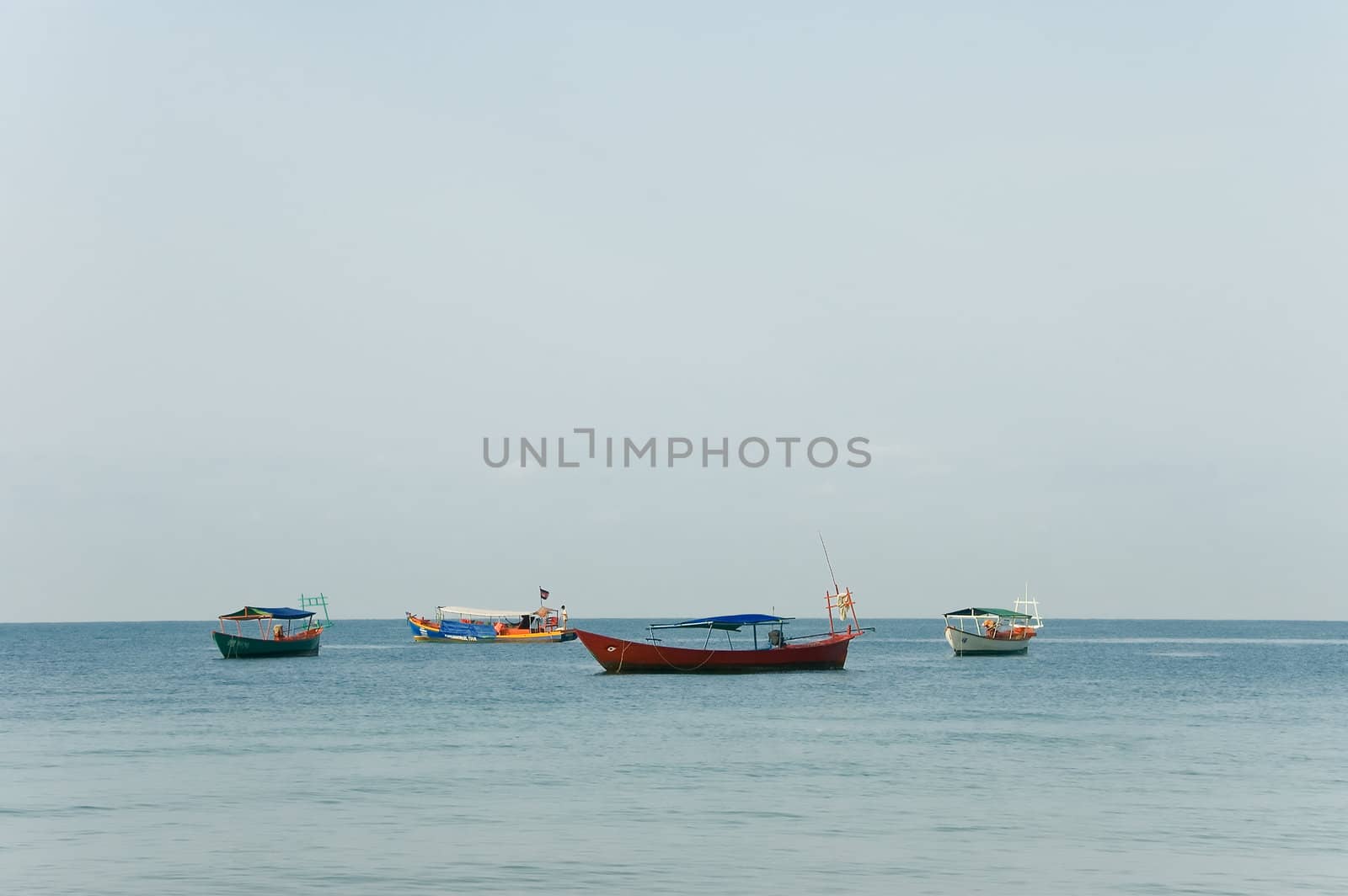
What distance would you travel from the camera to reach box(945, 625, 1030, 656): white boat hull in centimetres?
9506

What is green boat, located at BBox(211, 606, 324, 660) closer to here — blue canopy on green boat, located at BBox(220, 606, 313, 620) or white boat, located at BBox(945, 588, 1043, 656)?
blue canopy on green boat, located at BBox(220, 606, 313, 620)

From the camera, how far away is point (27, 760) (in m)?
34.2

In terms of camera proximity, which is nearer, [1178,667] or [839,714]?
[839,714]

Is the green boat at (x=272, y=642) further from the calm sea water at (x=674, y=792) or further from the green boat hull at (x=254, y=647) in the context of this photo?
the calm sea water at (x=674, y=792)

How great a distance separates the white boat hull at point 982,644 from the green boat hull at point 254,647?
48143 millimetres

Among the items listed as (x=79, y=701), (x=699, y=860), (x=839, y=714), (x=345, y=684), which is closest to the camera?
(x=699, y=860)

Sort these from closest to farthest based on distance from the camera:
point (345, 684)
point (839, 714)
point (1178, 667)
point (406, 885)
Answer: point (406, 885)
point (839, 714)
point (345, 684)
point (1178, 667)

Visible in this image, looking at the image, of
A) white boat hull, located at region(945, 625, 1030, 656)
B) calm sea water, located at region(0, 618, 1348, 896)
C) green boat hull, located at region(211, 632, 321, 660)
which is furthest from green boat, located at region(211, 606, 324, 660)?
white boat hull, located at region(945, 625, 1030, 656)

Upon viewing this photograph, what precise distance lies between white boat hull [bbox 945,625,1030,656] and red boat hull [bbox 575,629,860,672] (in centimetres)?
2909

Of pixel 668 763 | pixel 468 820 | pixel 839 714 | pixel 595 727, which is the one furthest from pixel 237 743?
pixel 839 714

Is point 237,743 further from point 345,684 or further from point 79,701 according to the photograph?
point 345,684

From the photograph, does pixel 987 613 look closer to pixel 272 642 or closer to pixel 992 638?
pixel 992 638

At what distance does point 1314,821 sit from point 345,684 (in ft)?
165

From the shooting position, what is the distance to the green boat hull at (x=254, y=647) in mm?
92000
